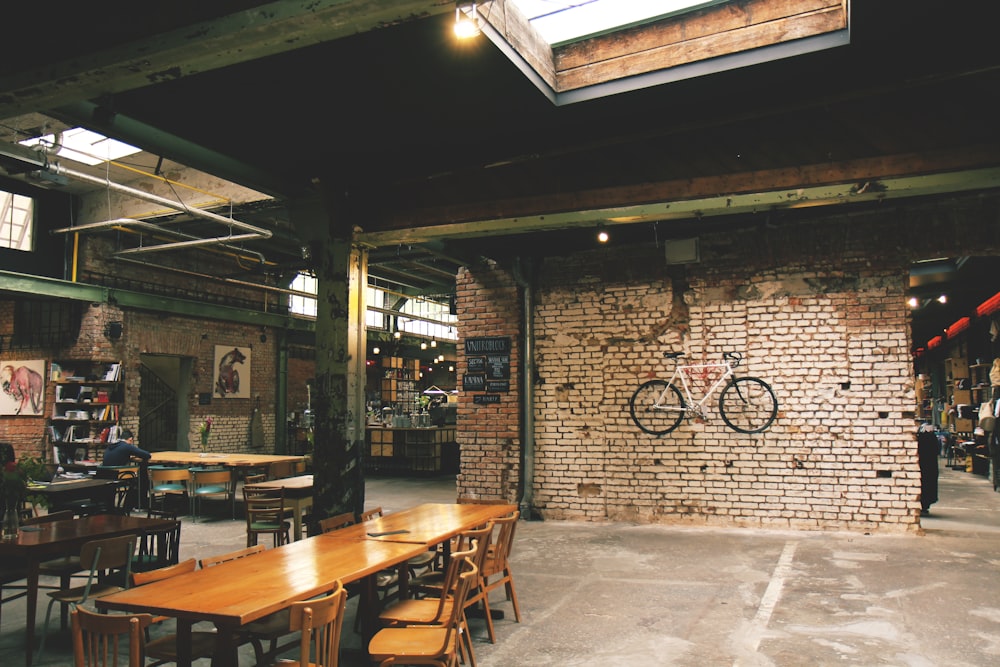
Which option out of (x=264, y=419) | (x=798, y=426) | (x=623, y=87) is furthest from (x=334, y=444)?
(x=264, y=419)

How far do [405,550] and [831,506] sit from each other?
5.47m

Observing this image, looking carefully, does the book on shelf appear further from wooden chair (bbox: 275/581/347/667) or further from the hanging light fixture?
the hanging light fixture

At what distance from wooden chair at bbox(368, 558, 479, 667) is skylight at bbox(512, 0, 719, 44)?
3.54m

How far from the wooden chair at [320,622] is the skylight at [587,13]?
3617mm

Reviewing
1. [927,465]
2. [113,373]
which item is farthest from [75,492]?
[927,465]

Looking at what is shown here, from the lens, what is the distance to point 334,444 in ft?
19.0

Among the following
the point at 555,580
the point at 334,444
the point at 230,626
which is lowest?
the point at 555,580

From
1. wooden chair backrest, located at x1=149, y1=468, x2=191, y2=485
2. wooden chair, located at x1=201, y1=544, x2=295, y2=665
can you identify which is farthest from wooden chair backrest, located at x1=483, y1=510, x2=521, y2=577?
wooden chair backrest, located at x1=149, y1=468, x2=191, y2=485

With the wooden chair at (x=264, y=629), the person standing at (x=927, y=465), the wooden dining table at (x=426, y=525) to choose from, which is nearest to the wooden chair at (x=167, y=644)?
the wooden chair at (x=264, y=629)

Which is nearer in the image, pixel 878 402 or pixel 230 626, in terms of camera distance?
pixel 230 626

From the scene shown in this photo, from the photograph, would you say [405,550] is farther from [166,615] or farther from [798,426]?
[798,426]

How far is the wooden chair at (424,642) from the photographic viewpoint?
9.98 ft

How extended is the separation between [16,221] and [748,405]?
11446mm

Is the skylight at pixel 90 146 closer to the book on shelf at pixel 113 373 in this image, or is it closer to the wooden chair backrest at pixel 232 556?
the book on shelf at pixel 113 373
